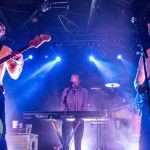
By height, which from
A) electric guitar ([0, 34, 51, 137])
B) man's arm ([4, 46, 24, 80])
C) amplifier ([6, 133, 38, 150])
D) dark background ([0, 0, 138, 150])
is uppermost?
dark background ([0, 0, 138, 150])

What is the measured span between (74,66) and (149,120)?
392 inches

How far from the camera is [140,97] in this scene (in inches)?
122

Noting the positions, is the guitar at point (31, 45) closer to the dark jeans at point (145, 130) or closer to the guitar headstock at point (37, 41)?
the guitar headstock at point (37, 41)

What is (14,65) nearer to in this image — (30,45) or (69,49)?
(30,45)

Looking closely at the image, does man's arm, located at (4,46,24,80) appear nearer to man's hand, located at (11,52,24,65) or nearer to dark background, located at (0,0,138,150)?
man's hand, located at (11,52,24,65)

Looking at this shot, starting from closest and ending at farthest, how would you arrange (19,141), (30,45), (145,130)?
(145,130) < (30,45) < (19,141)

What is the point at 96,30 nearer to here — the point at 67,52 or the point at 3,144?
the point at 67,52

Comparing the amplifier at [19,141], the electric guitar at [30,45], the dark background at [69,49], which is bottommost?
the amplifier at [19,141]

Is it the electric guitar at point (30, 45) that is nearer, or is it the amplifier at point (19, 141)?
the electric guitar at point (30, 45)

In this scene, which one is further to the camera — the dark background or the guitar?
the dark background

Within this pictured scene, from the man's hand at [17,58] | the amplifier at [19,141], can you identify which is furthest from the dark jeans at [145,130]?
the amplifier at [19,141]

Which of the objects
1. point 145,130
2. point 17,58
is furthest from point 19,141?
point 145,130

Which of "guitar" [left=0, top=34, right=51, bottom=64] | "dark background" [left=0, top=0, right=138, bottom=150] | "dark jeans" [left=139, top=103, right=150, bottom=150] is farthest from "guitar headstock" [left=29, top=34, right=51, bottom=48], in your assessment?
"dark background" [left=0, top=0, right=138, bottom=150]

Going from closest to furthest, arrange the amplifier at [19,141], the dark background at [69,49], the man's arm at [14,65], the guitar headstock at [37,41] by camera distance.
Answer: the man's arm at [14,65] < the guitar headstock at [37,41] < the amplifier at [19,141] < the dark background at [69,49]
